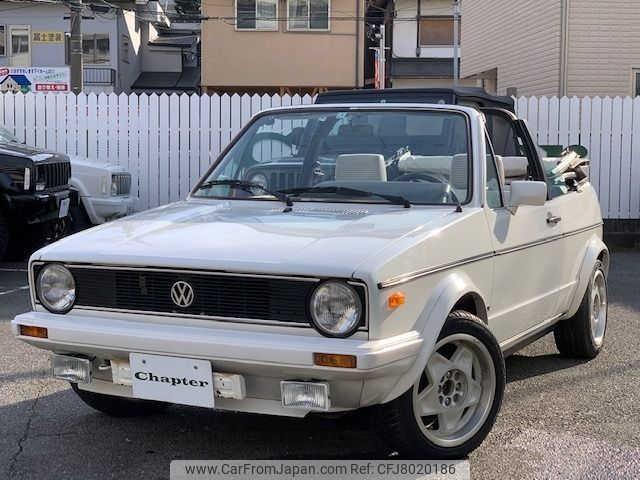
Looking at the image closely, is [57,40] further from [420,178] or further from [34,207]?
[420,178]

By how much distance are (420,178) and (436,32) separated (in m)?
27.9

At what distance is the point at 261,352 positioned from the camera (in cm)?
321

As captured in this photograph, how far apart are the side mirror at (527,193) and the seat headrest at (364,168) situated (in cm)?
68

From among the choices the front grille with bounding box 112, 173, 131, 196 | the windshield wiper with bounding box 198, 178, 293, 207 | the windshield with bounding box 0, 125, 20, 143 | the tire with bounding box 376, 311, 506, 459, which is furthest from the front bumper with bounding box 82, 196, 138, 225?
the tire with bounding box 376, 311, 506, 459

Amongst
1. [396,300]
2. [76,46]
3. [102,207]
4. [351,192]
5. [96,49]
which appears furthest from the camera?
[96,49]

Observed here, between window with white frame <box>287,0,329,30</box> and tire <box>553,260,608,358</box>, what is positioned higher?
window with white frame <box>287,0,329,30</box>

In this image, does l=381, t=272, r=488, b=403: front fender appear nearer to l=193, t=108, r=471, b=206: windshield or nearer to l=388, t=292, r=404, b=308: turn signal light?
l=388, t=292, r=404, b=308: turn signal light

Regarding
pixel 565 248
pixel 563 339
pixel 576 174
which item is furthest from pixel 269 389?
pixel 576 174

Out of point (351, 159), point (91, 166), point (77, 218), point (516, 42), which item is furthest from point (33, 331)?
point (516, 42)

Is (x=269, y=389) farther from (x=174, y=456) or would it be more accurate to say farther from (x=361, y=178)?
(x=361, y=178)

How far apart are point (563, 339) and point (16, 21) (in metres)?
29.5

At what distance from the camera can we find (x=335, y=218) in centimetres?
398

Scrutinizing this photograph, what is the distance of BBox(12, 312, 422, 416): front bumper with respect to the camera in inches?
125

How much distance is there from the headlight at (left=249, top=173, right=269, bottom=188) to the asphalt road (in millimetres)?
1258
